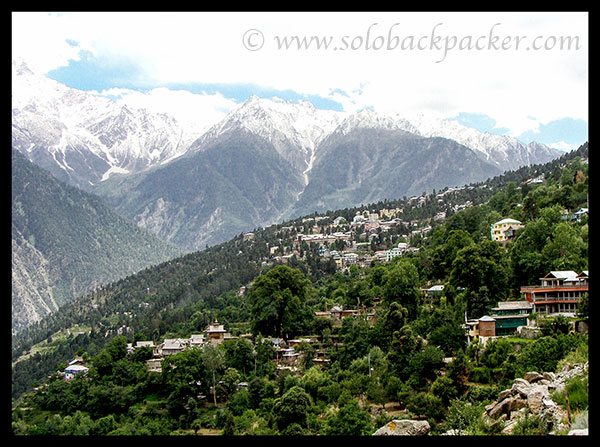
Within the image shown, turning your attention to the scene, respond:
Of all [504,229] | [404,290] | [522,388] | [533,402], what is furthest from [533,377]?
[504,229]

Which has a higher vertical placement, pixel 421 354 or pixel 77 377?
pixel 421 354

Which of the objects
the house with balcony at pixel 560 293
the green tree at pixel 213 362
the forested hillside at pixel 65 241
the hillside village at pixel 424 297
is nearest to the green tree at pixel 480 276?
the hillside village at pixel 424 297

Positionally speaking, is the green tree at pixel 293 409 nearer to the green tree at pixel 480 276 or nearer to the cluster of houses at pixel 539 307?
the cluster of houses at pixel 539 307

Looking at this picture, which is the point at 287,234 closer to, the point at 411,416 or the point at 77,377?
the point at 77,377

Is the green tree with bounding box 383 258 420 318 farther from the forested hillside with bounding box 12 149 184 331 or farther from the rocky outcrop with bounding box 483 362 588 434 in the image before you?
the forested hillside with bounding box 12 149 184 331

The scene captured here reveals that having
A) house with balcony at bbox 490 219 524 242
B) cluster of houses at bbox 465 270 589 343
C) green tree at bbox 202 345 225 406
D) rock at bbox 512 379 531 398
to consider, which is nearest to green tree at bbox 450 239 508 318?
cluster of houses at bbox 465 270 589 343
